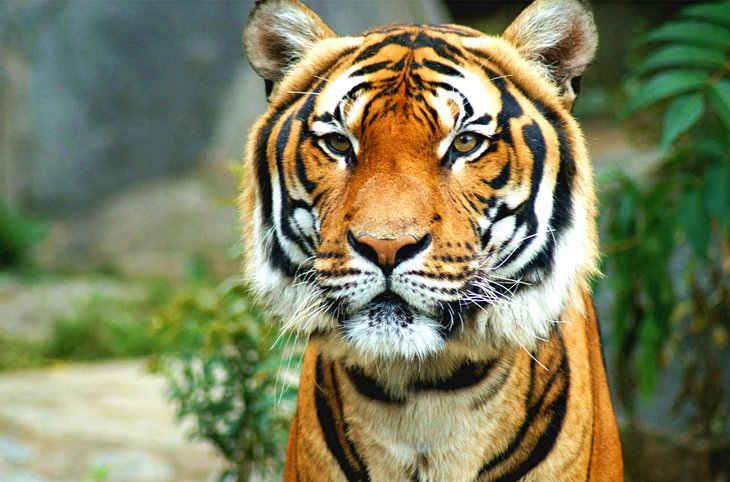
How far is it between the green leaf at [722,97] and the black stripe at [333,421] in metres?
1.33

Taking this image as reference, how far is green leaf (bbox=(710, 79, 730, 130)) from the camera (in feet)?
8.60

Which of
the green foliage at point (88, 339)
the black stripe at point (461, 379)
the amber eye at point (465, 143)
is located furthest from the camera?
the green foliage at point (88, 339)

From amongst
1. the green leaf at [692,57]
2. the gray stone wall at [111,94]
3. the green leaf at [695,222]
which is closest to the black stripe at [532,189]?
the green leaf at [692,57]

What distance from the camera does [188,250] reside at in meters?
7.65

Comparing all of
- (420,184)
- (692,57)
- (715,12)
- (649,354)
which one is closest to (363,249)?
(420,184)

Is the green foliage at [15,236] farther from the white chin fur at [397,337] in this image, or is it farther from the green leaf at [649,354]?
the white chin fur at [397,337]

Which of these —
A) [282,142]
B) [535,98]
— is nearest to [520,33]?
[535,98]

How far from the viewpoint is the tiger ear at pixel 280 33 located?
2.13m

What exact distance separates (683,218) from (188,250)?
17.3 feet

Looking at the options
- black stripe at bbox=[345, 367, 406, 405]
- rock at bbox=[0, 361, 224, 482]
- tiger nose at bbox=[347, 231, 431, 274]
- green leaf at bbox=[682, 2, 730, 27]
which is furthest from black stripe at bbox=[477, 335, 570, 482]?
rock at bbox=[0, 361, 224, 482]

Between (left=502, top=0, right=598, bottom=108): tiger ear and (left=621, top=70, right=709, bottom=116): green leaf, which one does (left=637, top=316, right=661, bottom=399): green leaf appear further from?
(left=502, top=0, right=598, bottom=108): tiger ear

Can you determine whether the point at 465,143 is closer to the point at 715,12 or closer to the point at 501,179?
the point at 501,179

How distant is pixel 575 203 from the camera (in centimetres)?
200

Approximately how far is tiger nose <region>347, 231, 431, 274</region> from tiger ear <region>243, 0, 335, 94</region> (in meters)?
0.63
